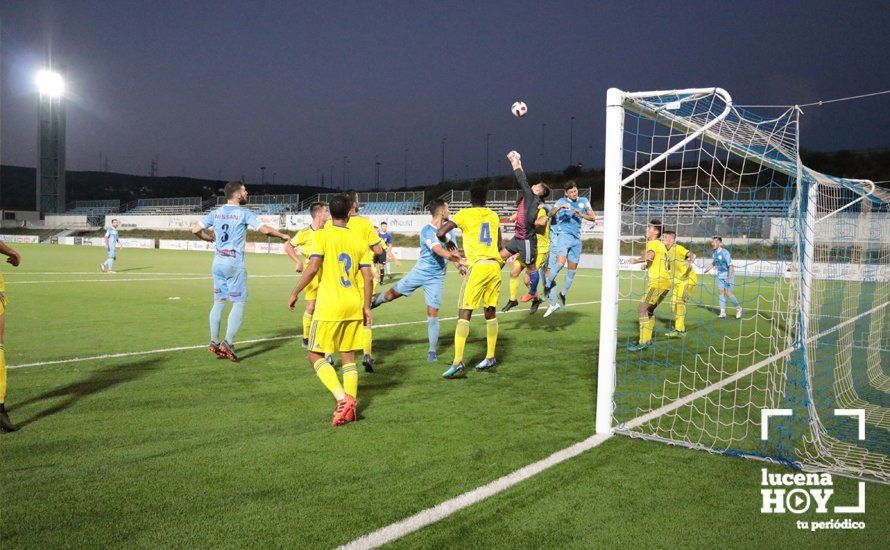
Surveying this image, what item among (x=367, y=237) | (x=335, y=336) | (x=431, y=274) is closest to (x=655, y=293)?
(x=431, y=274)

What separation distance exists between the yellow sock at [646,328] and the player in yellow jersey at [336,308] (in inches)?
219

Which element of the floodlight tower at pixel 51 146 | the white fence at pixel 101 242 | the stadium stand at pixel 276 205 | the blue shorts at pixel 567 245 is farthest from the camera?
the floodlight tower at pixel 51 146

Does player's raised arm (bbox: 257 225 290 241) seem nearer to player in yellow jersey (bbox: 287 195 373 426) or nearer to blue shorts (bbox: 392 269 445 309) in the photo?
blue shorts (bbox: 392 269 445 309)

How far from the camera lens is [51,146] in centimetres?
7512

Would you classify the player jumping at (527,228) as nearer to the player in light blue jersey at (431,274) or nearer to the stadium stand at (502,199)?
the player in light blue jersey at (431,274)

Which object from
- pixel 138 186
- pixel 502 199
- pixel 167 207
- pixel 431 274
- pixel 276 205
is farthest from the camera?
pixel 138 186

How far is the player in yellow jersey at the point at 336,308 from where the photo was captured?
217 inches

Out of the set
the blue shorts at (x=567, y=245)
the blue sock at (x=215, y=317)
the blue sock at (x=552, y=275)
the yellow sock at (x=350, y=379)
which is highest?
the blue shorts at (x=567, y=245)

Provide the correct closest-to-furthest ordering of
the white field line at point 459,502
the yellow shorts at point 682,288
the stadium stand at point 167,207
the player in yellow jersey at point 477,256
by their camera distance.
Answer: the white field line at point 459,502 → the player in yellow jersey at point 477,256 → the yellow shorts at point 682,288 → the stadium stand at point 167,207

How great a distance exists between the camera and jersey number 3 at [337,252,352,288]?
556 cm

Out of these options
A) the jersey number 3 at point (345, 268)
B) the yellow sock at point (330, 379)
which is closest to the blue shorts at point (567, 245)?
the jersey number 3 at point (345, 268)

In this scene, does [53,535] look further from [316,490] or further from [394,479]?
[394,479]

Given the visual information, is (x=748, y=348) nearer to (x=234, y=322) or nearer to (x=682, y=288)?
(x=682, y=288)

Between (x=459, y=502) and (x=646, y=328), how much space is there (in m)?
6.62
